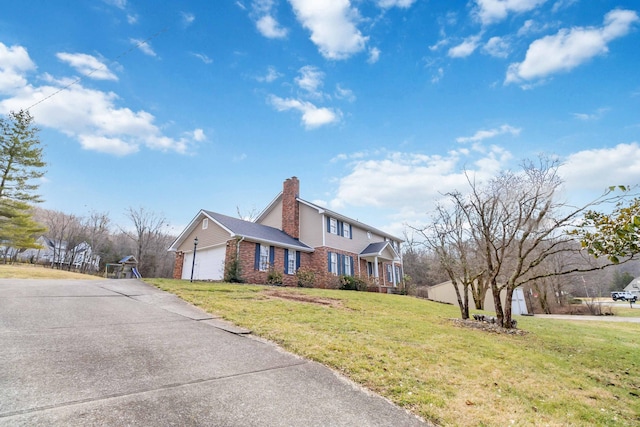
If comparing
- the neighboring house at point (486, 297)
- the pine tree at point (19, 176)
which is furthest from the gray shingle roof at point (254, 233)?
the pine tree at point (19, 176)

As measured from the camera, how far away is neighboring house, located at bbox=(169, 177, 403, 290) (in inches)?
747

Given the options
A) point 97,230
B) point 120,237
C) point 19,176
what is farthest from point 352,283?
point 120,237

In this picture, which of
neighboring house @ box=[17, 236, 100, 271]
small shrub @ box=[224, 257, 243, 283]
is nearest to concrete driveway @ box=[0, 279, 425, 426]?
small shrub @ box=[224, 257, 243, 283]

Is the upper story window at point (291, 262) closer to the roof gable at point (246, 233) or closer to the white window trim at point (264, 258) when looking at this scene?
the roof gable at point (246, 233)

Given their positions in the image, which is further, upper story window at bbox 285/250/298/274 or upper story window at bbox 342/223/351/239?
upper story window at bbox 342/223/351/239

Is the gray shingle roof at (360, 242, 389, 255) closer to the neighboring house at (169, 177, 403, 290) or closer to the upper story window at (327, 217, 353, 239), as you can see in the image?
the neighboring house at (169, 177, 403, 290)

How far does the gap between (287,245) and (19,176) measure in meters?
23.4

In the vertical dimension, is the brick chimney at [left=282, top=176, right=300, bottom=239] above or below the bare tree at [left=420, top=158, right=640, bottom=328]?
above

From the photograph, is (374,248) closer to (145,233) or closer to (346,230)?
(346,230)

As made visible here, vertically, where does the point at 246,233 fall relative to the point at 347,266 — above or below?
above

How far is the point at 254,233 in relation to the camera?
776 inches

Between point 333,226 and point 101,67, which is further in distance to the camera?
point 333,226

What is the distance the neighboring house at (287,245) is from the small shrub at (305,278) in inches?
14.6

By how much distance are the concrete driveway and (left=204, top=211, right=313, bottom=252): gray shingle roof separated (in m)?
12.2
